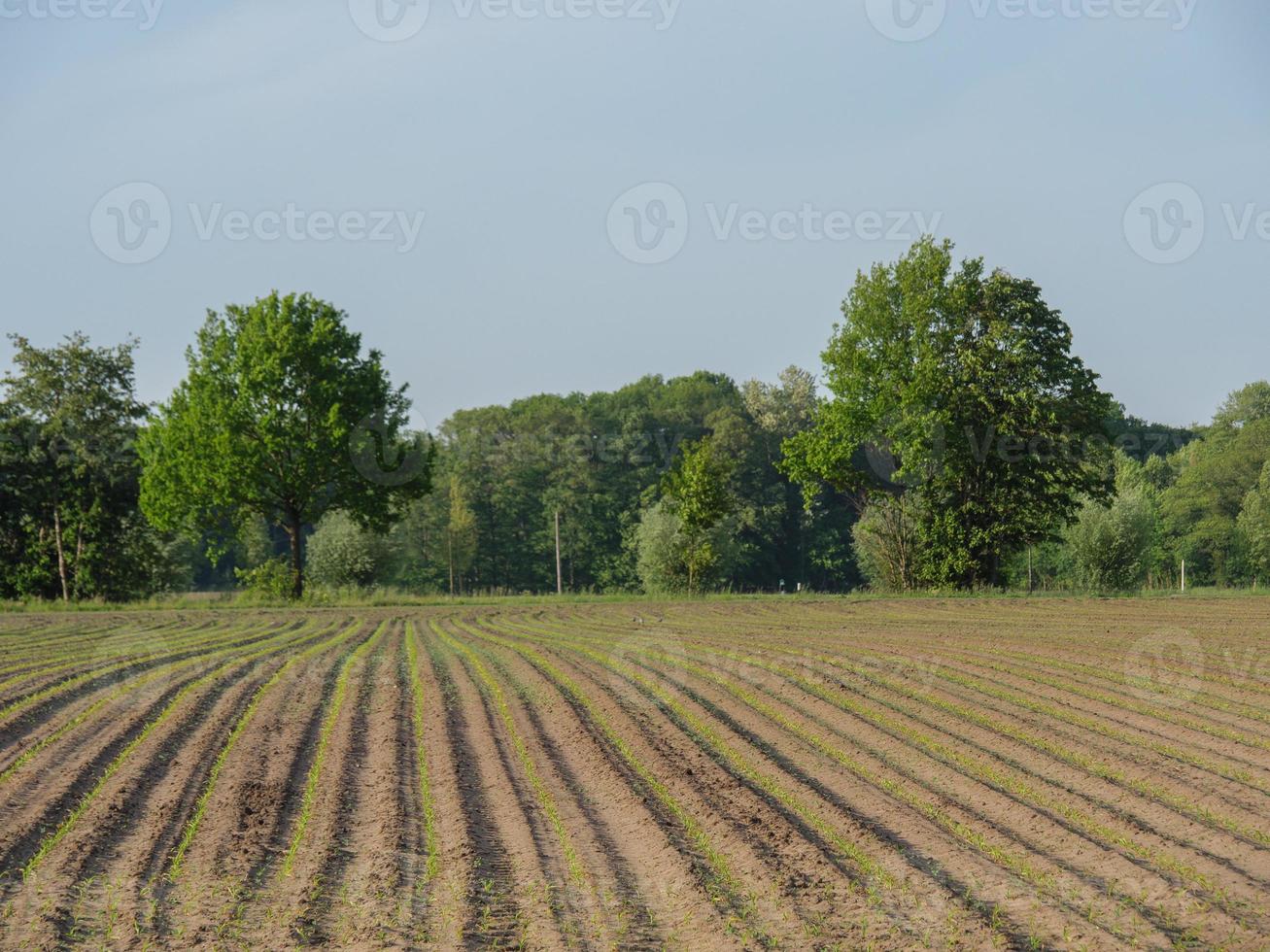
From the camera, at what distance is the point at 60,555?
4191cm

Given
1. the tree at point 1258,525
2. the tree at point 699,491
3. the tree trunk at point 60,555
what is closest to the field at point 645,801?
the tree at point 699,491

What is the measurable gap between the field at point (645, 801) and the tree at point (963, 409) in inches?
735

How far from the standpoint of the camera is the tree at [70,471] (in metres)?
40.9

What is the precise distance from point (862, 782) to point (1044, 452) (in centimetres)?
2935

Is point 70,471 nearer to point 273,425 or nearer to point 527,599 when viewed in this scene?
point 273,425

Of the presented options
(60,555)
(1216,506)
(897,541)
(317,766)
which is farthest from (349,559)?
(1216,506)

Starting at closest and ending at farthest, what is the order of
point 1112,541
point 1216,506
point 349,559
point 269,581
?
point 269,581 < point 1112,541 < point 349,559 < point 1216,506

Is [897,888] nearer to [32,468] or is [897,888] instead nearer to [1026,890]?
[1026,890]

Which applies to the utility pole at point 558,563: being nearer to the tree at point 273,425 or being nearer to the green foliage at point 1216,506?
the tree at point 273,425

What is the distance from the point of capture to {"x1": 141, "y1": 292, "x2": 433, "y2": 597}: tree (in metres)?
37.3

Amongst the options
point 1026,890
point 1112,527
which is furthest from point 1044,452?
point 1026,890

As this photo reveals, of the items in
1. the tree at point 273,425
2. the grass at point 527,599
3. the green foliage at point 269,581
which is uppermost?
the tree at point 273,425

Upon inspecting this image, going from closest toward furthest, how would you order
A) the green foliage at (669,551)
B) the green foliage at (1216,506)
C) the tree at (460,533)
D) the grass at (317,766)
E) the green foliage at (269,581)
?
the grass at (317,766) → the green foliage at (269,581) → the green foliage at (669,551) → the green foliage at (1216,506) → the tree at (460,533)

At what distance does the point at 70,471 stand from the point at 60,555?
3093mm
